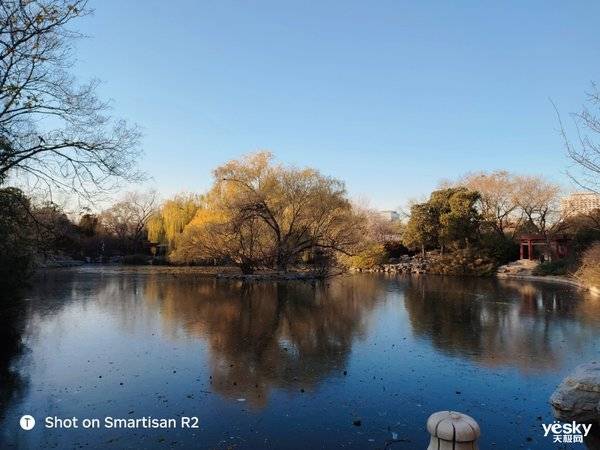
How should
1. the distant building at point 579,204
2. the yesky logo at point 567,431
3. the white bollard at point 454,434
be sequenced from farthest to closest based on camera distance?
1. the distant building at point 579,204
2. the yesky logo at point 567,431
3. the white bollard at point 454,434

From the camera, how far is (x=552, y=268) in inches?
989

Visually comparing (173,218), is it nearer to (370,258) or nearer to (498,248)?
(370,258)

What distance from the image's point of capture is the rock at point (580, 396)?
4996 millimetres

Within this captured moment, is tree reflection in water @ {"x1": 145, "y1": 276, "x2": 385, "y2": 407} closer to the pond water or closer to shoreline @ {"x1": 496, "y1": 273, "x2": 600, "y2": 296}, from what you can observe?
the pond water

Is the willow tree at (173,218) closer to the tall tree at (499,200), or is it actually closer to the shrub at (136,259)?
the shrub at (136,259)

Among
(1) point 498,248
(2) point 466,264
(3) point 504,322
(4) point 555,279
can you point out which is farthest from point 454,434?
(1) point 498,248

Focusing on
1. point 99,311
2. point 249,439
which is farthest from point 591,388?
point 99,311

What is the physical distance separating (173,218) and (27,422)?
3133cm

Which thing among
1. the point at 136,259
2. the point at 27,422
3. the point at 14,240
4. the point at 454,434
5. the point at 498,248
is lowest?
the point at 27,422

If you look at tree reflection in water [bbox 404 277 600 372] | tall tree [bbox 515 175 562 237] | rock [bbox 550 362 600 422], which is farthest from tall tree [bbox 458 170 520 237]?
rock [bbox 550 362 600 422]

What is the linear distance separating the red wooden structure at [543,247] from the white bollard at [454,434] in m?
27.9

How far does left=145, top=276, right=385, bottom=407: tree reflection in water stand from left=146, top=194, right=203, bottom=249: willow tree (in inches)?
617

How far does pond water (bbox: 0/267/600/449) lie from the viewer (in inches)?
193

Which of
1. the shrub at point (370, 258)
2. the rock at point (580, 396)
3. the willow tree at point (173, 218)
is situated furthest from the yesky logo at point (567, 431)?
the willow tree at point (173, 218)
